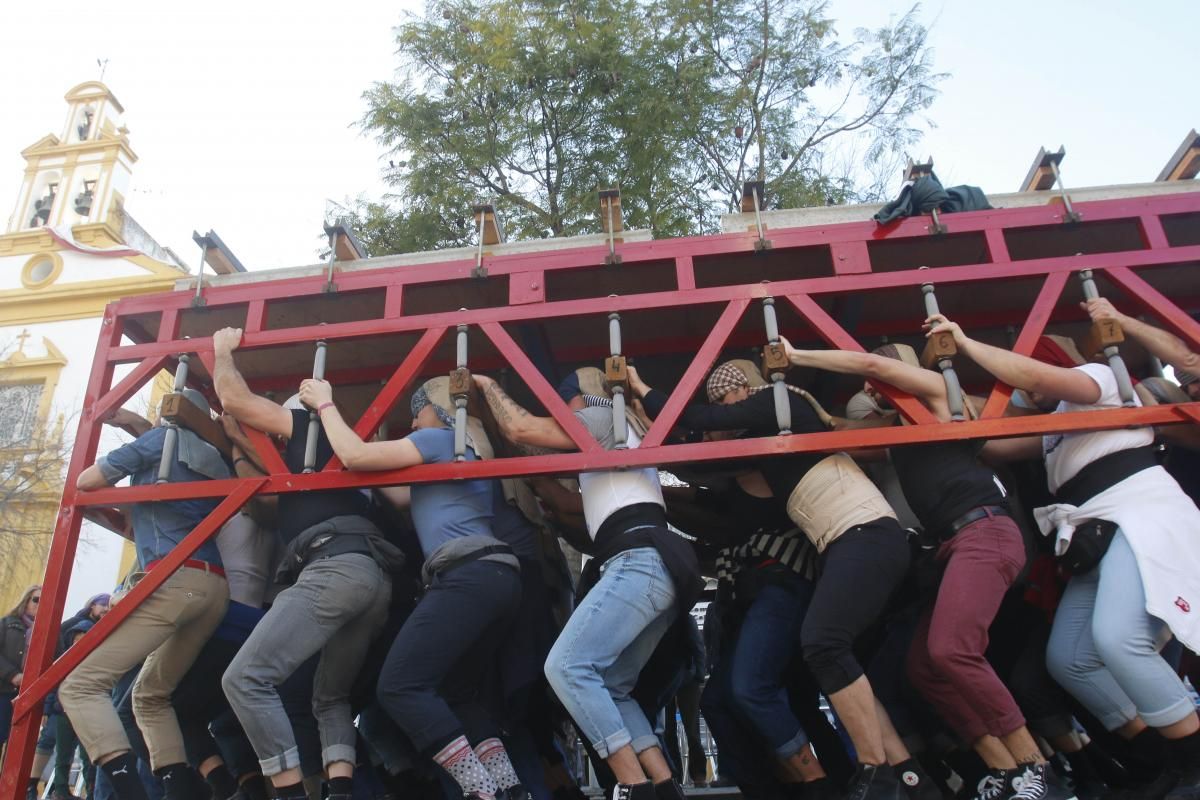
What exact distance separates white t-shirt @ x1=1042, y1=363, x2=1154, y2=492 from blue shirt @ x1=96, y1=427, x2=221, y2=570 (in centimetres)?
425

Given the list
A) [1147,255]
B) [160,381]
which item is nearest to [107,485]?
[1147,255]

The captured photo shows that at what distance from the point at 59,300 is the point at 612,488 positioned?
2063 cm

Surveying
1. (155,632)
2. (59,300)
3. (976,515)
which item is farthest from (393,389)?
(59,300)

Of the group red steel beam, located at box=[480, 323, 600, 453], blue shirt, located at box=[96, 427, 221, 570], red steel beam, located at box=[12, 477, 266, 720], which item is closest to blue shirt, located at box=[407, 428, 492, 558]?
red steel beam, located at box=[480, 323, 600, 453]

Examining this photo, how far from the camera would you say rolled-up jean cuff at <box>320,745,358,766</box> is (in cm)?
405

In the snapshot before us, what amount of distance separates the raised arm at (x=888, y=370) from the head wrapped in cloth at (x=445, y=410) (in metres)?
1.68

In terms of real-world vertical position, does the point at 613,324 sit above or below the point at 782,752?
above

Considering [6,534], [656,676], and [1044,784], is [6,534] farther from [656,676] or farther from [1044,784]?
[1044,784]

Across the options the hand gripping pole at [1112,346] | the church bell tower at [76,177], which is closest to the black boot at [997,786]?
the hand gripping pole at [1112,346]

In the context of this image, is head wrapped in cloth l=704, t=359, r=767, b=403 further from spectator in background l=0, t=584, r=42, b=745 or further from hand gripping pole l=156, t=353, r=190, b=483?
spectator in background l=0, t=584, r=42, b=745

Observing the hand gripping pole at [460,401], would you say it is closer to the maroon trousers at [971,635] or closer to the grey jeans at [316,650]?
the grey jeans at [316,650]

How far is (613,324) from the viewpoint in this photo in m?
4.33

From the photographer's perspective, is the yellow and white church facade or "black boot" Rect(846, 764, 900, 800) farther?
the yellow and white church facade

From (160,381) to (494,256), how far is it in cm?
1463
